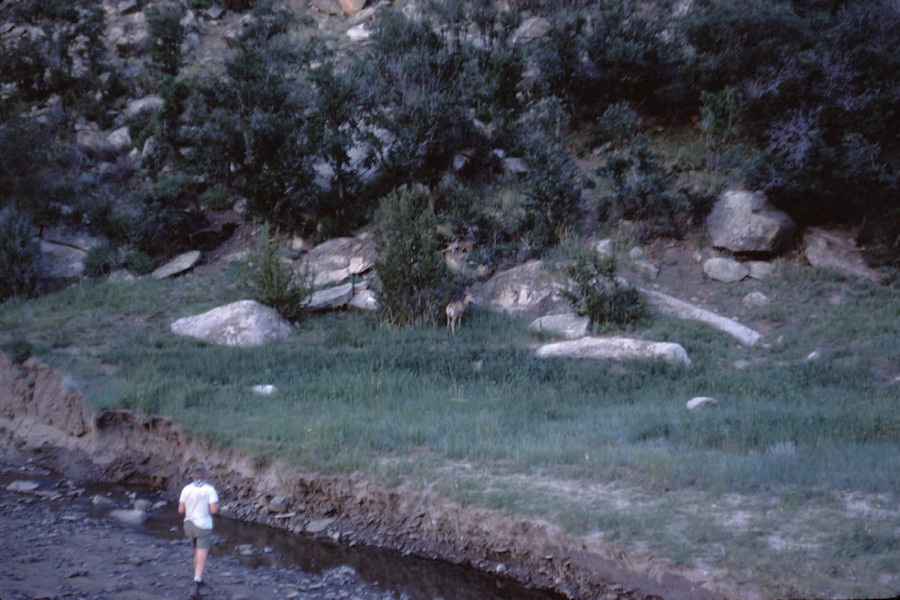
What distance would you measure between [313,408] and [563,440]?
12.9 ft

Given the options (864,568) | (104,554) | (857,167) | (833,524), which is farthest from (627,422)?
(857,167)

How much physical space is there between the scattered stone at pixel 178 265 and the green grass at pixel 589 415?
250cm

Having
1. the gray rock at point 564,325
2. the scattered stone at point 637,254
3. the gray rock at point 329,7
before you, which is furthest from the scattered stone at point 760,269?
Answer: the gray rock at point 329,7

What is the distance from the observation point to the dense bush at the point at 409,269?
15.7 meters

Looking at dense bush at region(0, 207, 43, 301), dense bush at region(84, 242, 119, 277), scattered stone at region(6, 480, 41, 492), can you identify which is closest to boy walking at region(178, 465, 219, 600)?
scattered stone at region(6, 480, 41, 492)

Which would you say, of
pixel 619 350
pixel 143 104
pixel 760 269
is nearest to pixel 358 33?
pixel 143 104

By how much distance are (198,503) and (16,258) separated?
15265 millimetres

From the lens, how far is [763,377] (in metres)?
12.0

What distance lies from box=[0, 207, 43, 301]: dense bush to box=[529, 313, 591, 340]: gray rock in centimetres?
1364

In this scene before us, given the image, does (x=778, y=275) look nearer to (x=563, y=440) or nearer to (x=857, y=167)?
(x=857, y=167)

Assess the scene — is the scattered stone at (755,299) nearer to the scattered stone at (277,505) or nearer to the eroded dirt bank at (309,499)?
the eroded dirt bank at (309,499)

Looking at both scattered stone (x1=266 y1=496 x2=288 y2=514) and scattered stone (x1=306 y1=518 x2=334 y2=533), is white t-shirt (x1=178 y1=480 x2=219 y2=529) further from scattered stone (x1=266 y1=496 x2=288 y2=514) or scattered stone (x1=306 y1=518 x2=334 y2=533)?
scattered stone (x1=266 y1=496 x2=288 y2=514)

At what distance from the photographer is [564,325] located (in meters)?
15.1

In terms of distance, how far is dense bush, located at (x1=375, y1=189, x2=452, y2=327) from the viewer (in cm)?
1569
